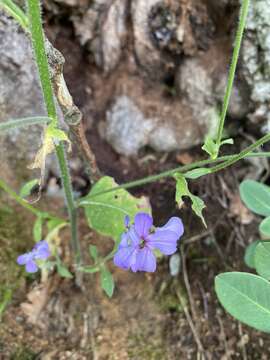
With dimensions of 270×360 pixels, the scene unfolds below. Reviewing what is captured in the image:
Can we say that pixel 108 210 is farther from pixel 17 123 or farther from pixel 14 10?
pixel 14 10

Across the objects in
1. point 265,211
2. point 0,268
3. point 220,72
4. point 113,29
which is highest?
point 113,29

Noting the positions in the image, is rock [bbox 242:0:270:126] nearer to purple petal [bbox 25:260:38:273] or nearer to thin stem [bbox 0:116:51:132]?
thin stem [bbox 0:116:51:132]

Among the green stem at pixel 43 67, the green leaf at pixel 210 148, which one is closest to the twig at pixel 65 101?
the green stem at pixel 43 67

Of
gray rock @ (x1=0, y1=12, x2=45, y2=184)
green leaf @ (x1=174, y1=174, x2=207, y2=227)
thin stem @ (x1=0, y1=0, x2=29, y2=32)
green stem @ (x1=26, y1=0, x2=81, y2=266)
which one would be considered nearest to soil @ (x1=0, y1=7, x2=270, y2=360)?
gray rock @ (x1=0, y1=12, x2=45, y2=184)

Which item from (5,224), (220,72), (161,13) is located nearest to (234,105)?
(220,72)

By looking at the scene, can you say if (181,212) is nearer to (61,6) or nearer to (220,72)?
(220,72)
